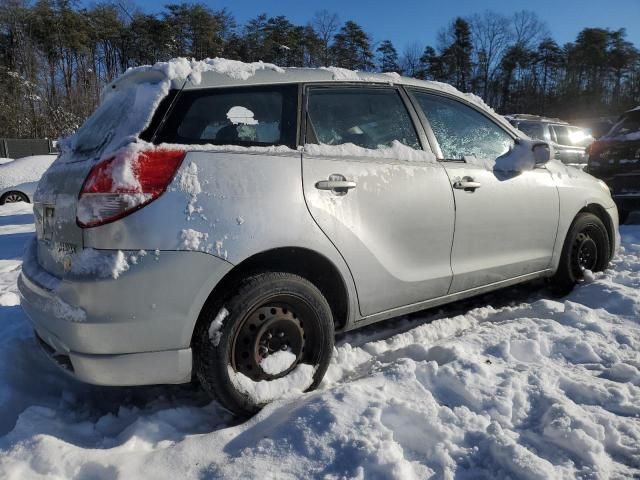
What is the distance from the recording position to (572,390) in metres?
2.26

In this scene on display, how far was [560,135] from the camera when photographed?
13852 mm

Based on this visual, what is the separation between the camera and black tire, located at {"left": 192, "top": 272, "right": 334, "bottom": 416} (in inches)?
80.7

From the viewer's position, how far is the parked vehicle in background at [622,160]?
6543 millimetres

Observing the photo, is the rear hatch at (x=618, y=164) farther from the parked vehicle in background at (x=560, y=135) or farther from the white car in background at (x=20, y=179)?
the white car in background at (x=20, y=179)

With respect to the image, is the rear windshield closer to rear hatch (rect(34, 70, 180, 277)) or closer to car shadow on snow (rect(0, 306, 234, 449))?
rear hatch (rect(34, 70, 180, 277))

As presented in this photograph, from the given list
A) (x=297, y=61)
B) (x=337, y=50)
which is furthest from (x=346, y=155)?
(x=337, y=50)

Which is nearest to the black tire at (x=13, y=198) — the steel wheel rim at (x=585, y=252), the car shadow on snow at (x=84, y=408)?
the car shadow on snow at (x=84, y=408)

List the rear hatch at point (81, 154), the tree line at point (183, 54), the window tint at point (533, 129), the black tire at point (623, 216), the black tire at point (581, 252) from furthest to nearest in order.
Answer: the tree line at point (183, 54)
the window tint at point (533, 129)
the black tire at point (623, 216)
the black tire at point (581, 252)
the rear hatch at point (81, 154)

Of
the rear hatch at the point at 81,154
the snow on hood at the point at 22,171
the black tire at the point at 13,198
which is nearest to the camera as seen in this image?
the rear hatch at the point at 81,154

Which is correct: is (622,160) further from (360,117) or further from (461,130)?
(360,117)

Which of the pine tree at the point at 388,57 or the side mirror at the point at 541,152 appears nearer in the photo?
the side mirror at the point at 541,152

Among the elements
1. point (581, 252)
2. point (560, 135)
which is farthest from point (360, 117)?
point (560, 135)

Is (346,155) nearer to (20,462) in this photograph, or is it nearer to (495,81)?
(20,462)

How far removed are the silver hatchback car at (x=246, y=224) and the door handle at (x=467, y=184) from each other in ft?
0.04
